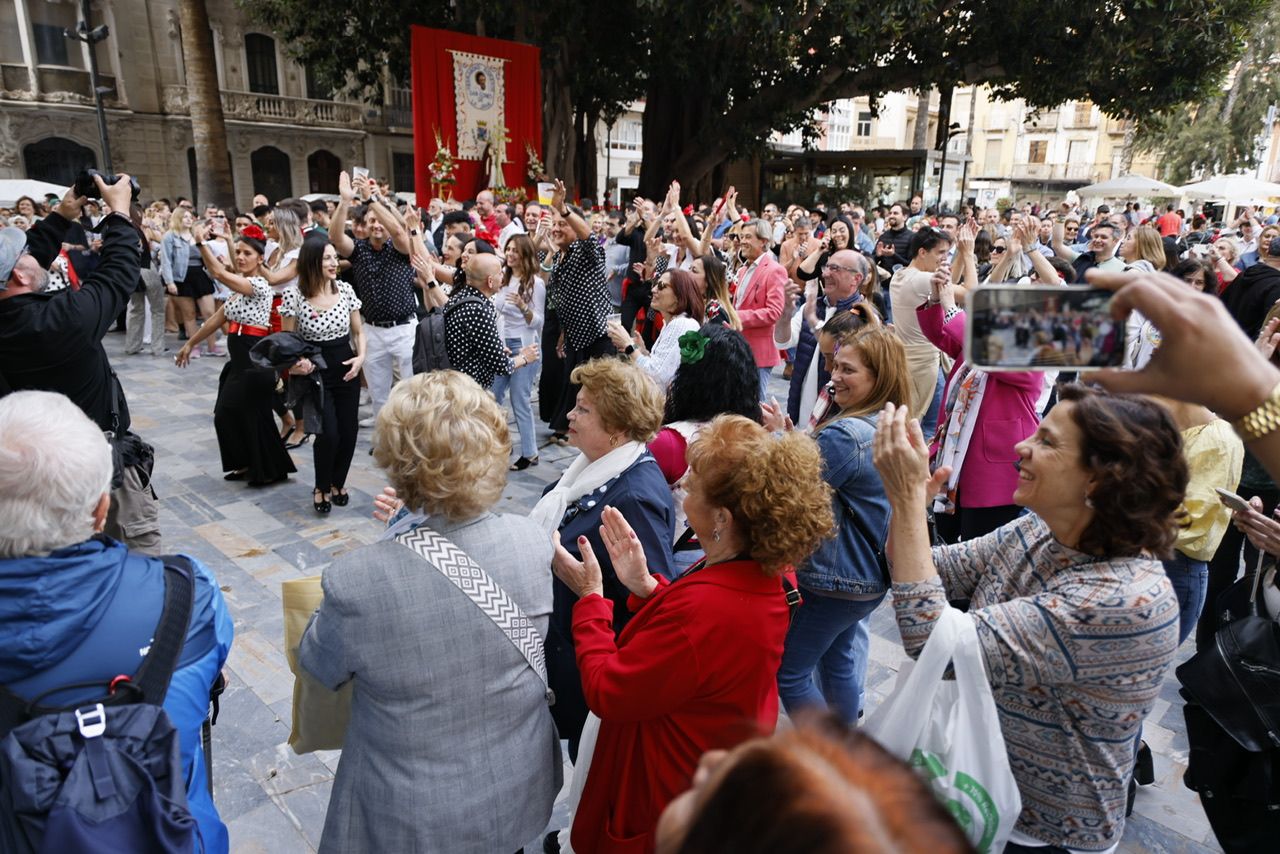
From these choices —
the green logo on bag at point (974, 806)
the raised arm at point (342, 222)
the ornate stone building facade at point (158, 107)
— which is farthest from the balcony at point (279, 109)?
the green logo on bag at point (974, 806)

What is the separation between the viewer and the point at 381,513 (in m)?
2.23

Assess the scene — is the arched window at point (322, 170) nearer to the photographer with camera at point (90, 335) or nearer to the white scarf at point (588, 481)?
the photographer with camera at point (90, 335)

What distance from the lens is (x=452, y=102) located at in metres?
16.7

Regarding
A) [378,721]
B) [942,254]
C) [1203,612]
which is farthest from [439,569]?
[942,254]

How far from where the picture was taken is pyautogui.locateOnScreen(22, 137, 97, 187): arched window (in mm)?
24672

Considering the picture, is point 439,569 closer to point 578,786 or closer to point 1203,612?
point 578,786

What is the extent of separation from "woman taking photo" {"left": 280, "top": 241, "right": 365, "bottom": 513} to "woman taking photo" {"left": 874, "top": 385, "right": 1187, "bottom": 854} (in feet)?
13.9

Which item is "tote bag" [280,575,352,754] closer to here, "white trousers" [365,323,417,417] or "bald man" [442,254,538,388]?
A: "bald man" [442,254,538,388]

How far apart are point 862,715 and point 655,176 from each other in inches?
740

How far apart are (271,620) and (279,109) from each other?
30007 mm

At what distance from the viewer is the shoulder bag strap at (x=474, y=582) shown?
173 cm

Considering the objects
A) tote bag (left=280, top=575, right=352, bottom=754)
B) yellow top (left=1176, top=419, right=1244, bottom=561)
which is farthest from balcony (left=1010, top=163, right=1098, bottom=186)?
tote bag (left=280, top=575, right=352, bottom=754)

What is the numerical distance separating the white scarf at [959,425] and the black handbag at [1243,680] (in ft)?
5.11

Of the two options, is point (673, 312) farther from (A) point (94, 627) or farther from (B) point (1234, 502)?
(A) point (94, 627)
